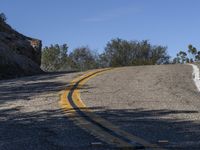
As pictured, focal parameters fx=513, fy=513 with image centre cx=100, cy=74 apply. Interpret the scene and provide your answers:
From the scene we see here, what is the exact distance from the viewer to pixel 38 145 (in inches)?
295

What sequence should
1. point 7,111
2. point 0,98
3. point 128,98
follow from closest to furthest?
point 7,111
point 128,98
point 0,98

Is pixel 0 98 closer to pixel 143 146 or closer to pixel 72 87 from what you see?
pixel 72 87

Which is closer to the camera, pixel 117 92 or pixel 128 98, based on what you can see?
pixel 128 98

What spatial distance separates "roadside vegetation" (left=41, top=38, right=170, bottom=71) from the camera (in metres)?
53.9

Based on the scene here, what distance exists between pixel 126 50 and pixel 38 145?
47826 millimetres

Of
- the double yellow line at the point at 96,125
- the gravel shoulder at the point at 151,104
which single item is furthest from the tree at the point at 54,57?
the double yellow line at the point at 96,125

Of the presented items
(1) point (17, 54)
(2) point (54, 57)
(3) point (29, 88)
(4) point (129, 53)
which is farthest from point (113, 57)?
(3) point (29, 88)

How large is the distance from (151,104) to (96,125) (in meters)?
3.23

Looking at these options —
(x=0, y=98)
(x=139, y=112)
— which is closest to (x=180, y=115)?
(x=139, y=112)

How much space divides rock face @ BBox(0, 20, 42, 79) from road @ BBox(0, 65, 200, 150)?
683cm

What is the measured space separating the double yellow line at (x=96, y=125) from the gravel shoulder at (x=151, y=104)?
203 mm

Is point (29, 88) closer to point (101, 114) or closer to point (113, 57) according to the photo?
point (101, 114)

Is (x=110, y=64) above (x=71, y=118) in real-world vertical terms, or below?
above

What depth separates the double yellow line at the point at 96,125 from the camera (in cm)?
736
